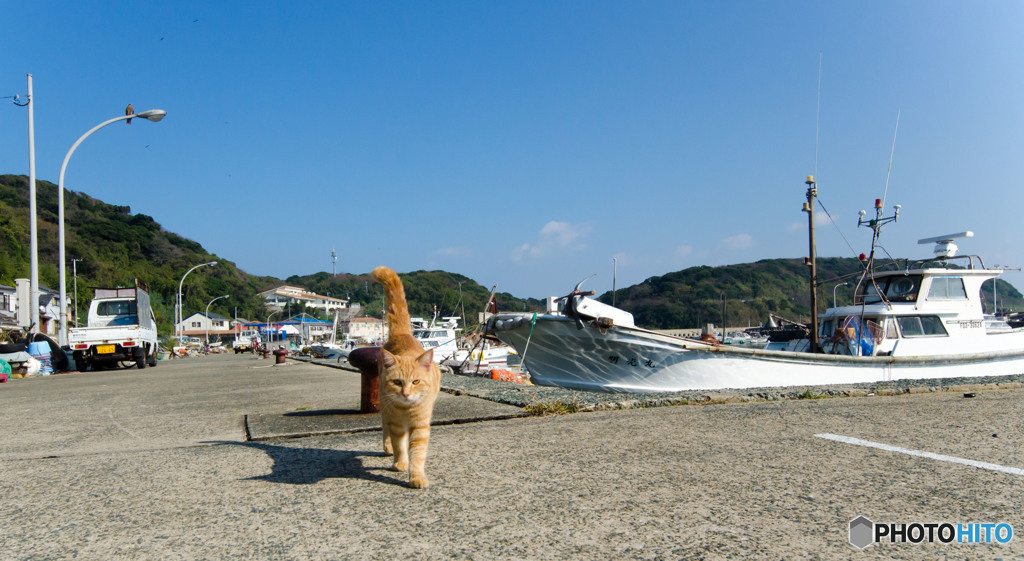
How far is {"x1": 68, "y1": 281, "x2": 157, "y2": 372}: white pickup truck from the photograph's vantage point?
16453 mm

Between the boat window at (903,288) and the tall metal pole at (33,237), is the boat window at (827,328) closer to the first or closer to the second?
the boat window at (903,288)

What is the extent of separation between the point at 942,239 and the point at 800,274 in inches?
3488

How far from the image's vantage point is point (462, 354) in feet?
106

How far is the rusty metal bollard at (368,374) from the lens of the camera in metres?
4.53

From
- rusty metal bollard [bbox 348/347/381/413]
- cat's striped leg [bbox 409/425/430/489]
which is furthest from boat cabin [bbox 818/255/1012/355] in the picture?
cat's striped leg [bbox 409/425/430/489]

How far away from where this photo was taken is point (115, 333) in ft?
55.2

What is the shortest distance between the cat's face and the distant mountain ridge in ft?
151

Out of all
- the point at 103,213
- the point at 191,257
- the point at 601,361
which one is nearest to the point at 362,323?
the point at 191,257

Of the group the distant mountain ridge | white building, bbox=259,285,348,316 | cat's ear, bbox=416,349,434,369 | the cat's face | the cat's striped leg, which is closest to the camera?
the cat's striped leg

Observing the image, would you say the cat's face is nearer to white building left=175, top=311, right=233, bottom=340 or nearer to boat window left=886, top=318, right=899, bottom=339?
boat window left=886, top=318, right=899, bottom=339

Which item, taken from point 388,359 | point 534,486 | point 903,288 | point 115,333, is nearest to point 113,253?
point 115,333

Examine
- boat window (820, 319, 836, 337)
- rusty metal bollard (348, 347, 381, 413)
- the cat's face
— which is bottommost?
boat window (820, 319, 836, 337)

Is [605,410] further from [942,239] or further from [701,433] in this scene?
[942,239]

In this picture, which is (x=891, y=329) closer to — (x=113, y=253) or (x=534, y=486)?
(x=534, y=486)
